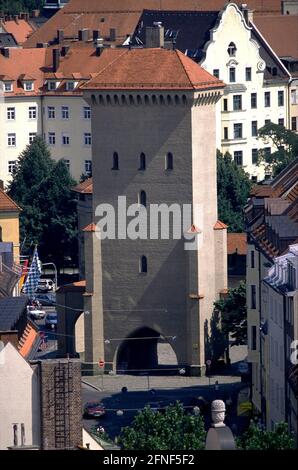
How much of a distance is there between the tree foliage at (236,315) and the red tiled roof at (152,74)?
7.75m

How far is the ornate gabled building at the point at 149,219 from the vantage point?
355ft

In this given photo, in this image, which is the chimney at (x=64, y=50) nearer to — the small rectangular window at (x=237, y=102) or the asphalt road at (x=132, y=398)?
the small rectangular window at (x=237, y=102)

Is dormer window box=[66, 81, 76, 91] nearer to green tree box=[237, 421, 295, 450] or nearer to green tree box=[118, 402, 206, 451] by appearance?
green tree box=[118, 402, 206, 451]

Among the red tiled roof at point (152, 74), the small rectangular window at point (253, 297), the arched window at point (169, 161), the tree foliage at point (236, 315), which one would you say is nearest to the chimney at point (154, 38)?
the red tiled roof at point (152, 74)

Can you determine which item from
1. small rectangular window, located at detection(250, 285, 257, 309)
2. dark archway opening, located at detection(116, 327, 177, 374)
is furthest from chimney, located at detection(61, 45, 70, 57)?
small rectangular window, located at detection(250, 285, 257, 309)

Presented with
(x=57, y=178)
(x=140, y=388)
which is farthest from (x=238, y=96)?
(x=140, y=388)

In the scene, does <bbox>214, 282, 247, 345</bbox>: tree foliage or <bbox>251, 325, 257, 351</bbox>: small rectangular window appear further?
<bbox>214, 282, 247, 345</bbox>: tree foliage

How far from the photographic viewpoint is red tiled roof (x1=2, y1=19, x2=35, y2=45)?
17382 cm

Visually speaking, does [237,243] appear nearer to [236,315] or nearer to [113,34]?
[236,315]

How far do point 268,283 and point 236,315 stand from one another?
2012 centimetres

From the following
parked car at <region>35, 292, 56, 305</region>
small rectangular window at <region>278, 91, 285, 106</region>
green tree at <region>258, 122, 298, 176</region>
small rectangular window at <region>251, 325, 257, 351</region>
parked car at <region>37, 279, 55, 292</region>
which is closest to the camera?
small rectangular window at <region>251, 325, 257, 351</region>

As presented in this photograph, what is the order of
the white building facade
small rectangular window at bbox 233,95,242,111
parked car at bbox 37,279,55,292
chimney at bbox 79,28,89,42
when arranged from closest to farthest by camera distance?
parked car at bbox 37,279,55,292, the white building facade, small rectangular window at bbox 233,95,242,111, chimney at bbox 79,28,89,42

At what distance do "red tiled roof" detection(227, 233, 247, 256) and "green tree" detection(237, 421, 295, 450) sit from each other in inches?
1952

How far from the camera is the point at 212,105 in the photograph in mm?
110625
